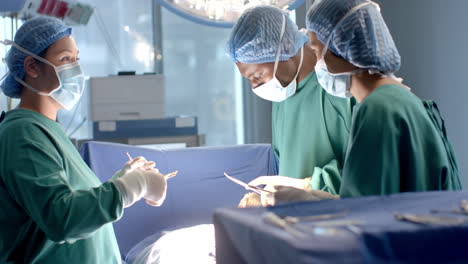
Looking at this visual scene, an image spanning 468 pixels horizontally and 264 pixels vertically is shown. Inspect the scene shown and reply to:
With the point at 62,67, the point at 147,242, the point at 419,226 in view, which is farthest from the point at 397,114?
the point at 147,242

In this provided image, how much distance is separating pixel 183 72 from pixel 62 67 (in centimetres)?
349

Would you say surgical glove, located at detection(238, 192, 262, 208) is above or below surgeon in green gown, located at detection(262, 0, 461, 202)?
below

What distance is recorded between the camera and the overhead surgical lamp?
189 cm

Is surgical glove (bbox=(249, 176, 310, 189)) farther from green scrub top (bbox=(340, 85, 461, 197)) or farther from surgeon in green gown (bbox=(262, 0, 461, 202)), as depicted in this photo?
green scrub top (bbox=(340, 85, 461, 197))

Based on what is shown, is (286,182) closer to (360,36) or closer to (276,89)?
(276,89)

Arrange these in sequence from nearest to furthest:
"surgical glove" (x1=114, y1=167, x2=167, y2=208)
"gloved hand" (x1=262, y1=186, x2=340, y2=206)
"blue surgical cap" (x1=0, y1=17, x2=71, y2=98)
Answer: "gloved hand" (x1=262, y1=186, x2=340, y2=206) < "surgical glove" (x1=114, y1=167, x2=167, y2=208) < "blue surgical cap" (x1=0, y1=17, x2=71, y2=98)

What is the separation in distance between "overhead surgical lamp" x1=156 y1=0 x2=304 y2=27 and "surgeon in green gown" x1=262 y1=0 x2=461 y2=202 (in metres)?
0.64

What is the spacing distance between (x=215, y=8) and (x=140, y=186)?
86 centimetres

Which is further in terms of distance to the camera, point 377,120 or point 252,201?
point 252,201

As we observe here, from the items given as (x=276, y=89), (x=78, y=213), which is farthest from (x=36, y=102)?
(x=276, y=89)

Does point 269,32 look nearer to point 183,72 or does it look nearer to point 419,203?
point 419,203

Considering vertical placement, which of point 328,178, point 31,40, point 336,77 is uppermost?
point 31,40

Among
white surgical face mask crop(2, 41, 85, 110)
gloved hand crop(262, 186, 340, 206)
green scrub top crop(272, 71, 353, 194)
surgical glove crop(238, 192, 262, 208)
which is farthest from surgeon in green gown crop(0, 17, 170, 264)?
green scrub top crop(272, 71, 353, 194)

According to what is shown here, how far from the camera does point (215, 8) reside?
6.21ft
